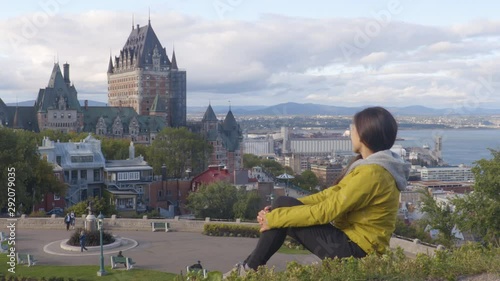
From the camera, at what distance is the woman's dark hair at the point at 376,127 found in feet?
14.6

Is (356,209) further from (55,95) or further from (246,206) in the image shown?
(55,95)

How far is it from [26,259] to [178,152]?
128 ft

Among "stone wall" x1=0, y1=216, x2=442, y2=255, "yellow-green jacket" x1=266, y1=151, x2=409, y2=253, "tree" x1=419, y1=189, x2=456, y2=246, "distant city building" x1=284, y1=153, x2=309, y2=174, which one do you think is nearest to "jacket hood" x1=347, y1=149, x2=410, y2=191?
"yellow-green jacket" x1=266, y1=151, x2=409, y2=253

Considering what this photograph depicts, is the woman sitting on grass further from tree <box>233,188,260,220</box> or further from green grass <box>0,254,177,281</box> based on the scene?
tree <box>233,188,260,220</box>

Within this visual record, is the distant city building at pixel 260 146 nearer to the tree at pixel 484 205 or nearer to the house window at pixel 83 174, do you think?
the house window at pixel 83 174

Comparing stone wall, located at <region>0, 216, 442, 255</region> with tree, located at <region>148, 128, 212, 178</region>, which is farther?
tree, located at <region>148, 128, 212, 178</region>

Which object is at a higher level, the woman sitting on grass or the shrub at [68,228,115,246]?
the woman sitting on grass

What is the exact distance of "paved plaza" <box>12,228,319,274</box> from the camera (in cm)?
1720

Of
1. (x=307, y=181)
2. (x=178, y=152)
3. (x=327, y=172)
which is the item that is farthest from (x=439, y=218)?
(x=327, y=172)

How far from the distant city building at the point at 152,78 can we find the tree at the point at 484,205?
65.3 metres

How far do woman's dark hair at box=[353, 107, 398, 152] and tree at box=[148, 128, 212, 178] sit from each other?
49191 millimetres

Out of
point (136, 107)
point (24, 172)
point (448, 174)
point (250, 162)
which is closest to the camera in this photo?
point (24, 172)

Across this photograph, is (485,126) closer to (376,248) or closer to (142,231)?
(142,231)

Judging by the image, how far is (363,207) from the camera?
4312 mm
